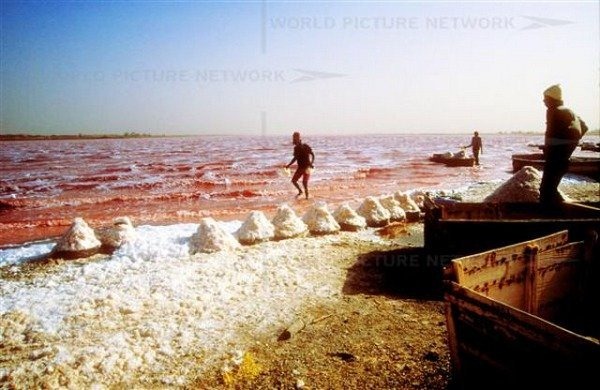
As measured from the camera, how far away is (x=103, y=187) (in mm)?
19562

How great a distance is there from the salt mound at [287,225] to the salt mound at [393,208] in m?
2.28

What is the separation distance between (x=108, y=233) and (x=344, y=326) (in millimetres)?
5412

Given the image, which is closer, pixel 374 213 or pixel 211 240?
pixel 211 240

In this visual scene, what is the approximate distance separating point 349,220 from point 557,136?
4.09 metres

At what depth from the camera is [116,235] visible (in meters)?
7.68

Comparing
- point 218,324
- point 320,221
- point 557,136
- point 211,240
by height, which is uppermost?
point 557,136

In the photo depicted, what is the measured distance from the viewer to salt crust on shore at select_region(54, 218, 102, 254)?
7285 millimetres

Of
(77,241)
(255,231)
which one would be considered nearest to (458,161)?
(255,231)

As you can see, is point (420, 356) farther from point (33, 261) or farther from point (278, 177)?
point (278, 177)

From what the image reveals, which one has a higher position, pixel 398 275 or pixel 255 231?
pixel 255 231

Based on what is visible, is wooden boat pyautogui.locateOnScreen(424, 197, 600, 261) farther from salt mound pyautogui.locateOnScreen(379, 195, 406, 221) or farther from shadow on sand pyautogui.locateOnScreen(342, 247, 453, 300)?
salt mound pyautogui.locateOnScreen(379, 195, 406, 221)

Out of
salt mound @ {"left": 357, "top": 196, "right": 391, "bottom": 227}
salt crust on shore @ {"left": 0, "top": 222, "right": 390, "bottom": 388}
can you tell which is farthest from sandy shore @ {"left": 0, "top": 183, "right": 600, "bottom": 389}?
salt mound @ {"left": 357, "top": 196, "right": 391, "bottom": 227}

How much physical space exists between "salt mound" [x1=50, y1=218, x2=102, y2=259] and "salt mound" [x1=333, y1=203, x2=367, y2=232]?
15.9ft

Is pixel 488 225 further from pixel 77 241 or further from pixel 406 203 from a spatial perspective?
pixel 77 241
